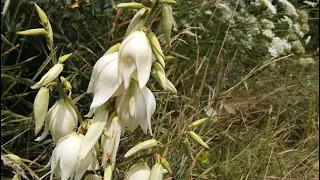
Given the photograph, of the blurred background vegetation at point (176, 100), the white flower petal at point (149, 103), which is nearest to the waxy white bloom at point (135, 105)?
the white flower petal at point (149, 103)

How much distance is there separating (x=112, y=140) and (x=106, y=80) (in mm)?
88

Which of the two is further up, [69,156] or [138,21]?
[138,21]

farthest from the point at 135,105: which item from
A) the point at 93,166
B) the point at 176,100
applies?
the point at 176,100

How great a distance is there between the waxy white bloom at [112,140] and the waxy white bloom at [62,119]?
7cm

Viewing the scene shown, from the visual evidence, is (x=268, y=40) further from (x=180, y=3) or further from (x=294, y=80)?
(x=180, y=3)

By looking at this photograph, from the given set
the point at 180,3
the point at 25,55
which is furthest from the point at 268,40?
the point at 25,55

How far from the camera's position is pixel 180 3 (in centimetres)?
196

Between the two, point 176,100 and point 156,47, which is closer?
point 156,47

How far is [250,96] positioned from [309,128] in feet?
0.80

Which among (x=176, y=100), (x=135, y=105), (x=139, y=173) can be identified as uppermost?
(x=135, y=105)

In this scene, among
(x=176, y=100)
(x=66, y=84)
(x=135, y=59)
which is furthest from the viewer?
(x=176, y=100)

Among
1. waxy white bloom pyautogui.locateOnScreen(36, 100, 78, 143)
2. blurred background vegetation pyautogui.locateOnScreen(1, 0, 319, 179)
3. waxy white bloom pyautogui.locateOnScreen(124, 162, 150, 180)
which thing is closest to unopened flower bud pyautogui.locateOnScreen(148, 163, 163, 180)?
waxy white bloom pyautogui.locateOnScreen(124, 162, 150, 180)

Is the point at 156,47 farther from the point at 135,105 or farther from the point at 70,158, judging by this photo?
the point at 70,158

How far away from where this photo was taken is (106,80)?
0.75m
